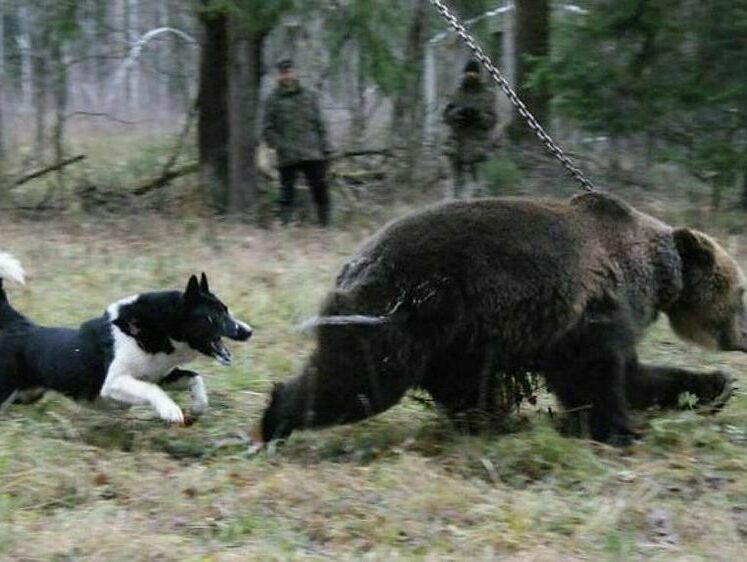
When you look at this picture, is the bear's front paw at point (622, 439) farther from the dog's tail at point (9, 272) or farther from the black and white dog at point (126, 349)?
the dog's tail at point (9, 272)

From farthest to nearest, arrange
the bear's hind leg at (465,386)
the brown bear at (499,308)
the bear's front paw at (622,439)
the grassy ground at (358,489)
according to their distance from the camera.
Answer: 1. the bear's front paw at (622,439)
2. the bear's hind leg at (465,386)
3. the brown bear at (499,308)
4. the grassy ground at (358,489)

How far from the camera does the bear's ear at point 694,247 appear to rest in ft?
24.1

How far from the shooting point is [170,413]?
22.7ft

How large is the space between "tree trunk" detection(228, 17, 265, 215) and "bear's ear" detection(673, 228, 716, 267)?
10545 mm

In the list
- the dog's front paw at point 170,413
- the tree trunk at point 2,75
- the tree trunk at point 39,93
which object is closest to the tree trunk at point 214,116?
the tree trunk at point 39,93

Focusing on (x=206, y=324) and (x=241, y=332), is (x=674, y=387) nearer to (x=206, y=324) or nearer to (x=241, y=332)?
(x=241, y=332)

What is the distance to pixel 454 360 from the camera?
6.74 m

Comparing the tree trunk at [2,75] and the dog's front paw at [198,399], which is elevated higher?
the tree trunk at [2,75]

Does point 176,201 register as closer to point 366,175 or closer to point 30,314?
point 366,175

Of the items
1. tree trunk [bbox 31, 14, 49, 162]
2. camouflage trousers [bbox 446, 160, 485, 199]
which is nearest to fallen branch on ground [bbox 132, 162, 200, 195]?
tree trunk [bbox 31, 14, 49, 162]

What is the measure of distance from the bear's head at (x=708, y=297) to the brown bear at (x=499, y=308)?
0.04ft

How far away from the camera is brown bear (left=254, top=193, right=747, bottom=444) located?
21.1ft

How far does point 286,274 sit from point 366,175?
720cm

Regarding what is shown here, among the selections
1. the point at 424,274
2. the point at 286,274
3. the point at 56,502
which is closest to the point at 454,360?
the point at 424,274
